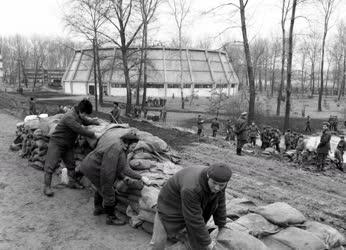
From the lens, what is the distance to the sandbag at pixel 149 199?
414cm

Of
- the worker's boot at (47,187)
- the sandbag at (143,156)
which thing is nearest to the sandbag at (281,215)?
the sandbag at (143,156)

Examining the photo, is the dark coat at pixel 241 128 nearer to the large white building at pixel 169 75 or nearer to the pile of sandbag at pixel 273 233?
the pile of sandbag at pixel 273 233

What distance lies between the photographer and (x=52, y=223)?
15.3ft

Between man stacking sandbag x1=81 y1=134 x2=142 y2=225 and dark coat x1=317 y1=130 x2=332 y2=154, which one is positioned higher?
man stacking sandbag x1=81 y1=134 x2=142 y2=225

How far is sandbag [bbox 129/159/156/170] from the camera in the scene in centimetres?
523

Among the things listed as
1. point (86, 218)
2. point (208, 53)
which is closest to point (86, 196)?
point (86, 218)

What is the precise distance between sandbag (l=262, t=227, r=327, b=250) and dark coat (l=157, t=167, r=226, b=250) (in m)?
0.71

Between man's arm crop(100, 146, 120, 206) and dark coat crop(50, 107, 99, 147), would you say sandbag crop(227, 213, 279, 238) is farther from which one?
dark coat crop(50, 107, 99, 147)

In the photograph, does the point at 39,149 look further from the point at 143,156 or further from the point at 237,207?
the point at 237,207

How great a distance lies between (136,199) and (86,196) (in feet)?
4.92

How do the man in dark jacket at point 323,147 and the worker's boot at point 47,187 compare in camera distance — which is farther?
the man in dark jacket at point 323,147

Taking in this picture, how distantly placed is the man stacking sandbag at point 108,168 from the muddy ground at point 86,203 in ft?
1.22

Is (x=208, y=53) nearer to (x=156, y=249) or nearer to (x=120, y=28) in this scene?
(x=120, y=28)

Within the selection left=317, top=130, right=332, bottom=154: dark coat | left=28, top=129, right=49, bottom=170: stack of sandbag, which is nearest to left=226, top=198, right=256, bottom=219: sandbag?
left=28, top=129, right=49, bottom=170: stack of sandbag
